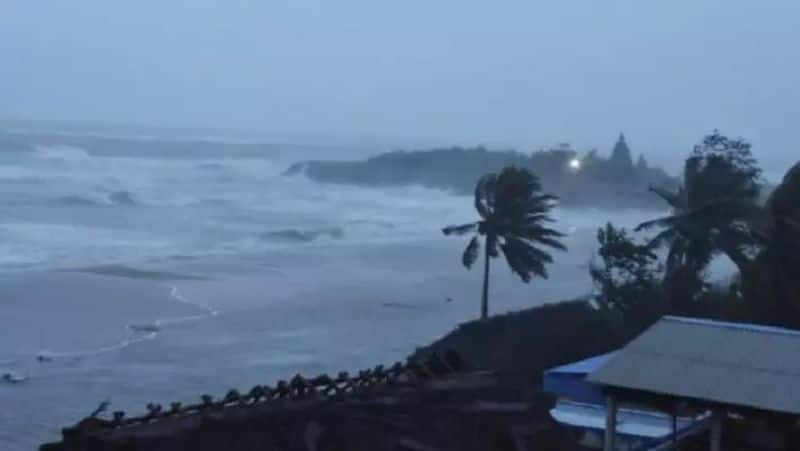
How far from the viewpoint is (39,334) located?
2608 cm

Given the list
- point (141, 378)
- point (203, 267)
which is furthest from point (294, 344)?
point (203, 267)

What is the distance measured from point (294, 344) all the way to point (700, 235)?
7858 millimetres

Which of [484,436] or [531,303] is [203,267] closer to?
[531,303]

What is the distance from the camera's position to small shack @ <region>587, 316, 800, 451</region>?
9.57 meters

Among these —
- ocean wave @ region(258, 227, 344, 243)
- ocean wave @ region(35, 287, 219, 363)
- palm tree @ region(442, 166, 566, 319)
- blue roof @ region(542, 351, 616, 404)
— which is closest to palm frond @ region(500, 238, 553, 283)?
palm tree @ region(442, 166, 566, 319)

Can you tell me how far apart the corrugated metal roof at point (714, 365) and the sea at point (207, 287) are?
10155mm

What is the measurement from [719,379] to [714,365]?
0.51 feet

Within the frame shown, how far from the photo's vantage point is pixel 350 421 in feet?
39.2

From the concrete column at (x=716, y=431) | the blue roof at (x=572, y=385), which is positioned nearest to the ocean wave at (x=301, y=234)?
the blue roof at (x=572, y=385)

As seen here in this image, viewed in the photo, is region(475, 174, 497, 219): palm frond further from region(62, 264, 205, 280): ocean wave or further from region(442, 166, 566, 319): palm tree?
region(62, 264, 205, 280): ocean wave

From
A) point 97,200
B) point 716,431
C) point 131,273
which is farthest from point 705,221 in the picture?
point 97,200

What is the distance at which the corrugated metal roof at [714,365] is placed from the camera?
9.56 meters

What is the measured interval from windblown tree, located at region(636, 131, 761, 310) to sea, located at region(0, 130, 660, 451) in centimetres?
500

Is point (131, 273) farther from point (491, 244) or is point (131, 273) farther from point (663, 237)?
point (663, 237)
